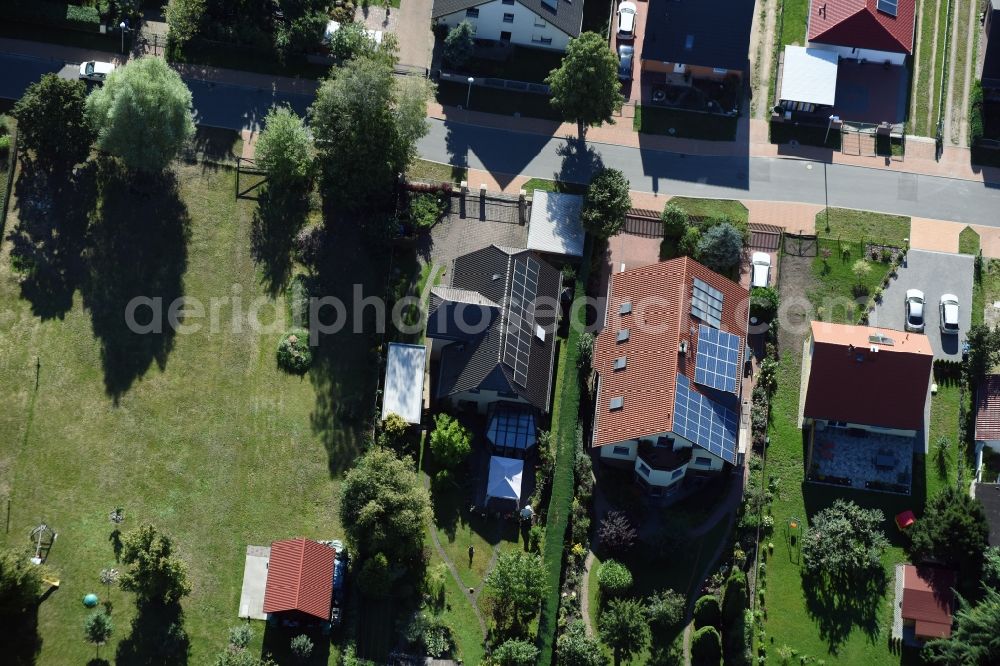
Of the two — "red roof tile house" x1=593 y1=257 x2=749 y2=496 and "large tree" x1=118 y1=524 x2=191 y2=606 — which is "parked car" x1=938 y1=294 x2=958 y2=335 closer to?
"red roof tile house" x1=593 y1=257 x2=749 y2=496

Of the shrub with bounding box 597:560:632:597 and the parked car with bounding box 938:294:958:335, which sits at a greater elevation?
the parked car with bounding box 938:294:958:335

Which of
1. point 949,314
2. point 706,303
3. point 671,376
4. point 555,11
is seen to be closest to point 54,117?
point 555,11

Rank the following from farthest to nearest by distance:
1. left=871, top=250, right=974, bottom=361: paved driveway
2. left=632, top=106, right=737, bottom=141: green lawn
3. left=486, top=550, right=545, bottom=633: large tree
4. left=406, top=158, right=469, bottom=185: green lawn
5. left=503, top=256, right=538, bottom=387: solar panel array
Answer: left=632, top=106, right=737, bottom=141: green lawn → left=406, top=158, right=469, bottom=185: green lawn → left=871, top=250, right=974, bottom=361: paved driveway → left=503, top=256, right=538, bottom=387: solar panel array → left=486, top=550, right=545, bottom=633: large tree

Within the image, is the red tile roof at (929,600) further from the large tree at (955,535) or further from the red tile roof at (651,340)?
the red tile roof at (651,340)

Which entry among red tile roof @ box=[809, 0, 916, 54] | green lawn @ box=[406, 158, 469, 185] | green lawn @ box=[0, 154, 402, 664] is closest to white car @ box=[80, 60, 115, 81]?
green lawn @ box=[0, 154, 402, 664]

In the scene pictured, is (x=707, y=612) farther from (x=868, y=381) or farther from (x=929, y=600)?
(x=868, y=381)

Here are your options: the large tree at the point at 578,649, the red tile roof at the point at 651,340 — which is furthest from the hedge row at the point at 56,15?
the large tree at the point at 578,649

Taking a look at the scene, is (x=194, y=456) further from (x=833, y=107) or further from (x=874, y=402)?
(x=833, y=107)
